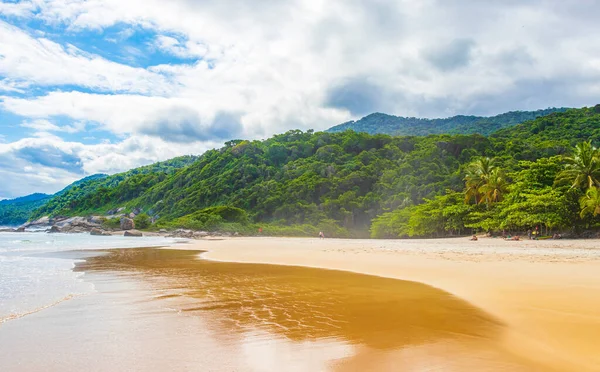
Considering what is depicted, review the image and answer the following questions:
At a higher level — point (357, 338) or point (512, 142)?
point (512, 142)

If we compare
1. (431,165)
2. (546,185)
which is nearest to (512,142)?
(431,165)

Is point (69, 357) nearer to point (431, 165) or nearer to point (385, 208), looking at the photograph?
point (385, 208)

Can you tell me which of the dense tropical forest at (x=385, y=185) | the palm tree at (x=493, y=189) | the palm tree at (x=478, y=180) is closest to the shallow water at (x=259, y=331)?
the dense tropical forest at (x=385, y=185)

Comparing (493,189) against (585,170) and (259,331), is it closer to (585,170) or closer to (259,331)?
(585,170)

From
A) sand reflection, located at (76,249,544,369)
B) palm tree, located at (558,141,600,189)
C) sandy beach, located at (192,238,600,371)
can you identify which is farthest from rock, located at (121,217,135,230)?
palm tree, located at (558,141,600,189)

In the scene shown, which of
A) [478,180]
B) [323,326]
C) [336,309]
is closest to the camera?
[323,326]

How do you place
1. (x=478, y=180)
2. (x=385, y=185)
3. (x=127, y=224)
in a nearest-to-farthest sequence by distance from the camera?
(x=478, y=180) → (x=127, y=224) → (x=385, y=185)

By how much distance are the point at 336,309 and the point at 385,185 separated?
78.7 meters

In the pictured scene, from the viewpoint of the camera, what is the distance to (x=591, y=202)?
1145 inches

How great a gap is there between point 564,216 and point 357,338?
1361 inches

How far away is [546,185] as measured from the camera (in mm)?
37344

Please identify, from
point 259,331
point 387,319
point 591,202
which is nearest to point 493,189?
point 591,202

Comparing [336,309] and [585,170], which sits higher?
[585,170]

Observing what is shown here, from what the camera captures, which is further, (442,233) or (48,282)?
(442,233)
